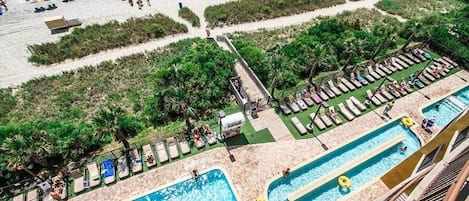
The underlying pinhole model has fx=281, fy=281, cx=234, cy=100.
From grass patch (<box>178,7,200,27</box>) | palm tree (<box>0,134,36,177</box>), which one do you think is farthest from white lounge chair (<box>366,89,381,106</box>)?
palm tree (<box>0,134,36,177</box>)

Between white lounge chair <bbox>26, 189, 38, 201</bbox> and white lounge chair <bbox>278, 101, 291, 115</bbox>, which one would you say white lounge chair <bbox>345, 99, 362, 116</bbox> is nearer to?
white lounge chair <bbox>278, 101, 291, 115</bbox>

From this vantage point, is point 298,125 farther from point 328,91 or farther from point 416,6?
point 416,6

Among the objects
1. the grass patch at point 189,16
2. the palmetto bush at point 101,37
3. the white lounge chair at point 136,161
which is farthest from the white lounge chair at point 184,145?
the grass patch at point 189,16

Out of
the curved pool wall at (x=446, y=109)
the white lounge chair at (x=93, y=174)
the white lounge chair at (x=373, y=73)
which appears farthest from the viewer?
the white lounge chair at (x=373, y=73)

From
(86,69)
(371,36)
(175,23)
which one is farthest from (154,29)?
(371,36)

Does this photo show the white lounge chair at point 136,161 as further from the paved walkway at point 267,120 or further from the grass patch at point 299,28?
the grass patch at point 299,28
